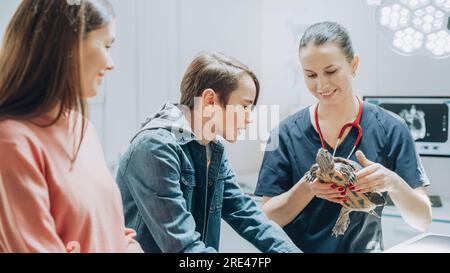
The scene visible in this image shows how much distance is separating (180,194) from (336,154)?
18.0 inches

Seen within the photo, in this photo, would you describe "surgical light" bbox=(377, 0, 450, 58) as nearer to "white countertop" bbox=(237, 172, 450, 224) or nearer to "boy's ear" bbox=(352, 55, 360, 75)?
"boy's ear" bbox=(352, 55, 360, 75)

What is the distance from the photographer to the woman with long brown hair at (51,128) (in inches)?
30.4

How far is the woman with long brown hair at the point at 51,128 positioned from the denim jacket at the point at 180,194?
87 mm

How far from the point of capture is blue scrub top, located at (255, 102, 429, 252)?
1241mm

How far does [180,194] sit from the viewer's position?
0.96 m

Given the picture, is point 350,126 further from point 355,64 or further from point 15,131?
point 15,131

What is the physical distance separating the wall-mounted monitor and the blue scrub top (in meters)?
0.23

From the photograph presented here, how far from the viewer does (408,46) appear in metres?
1.38

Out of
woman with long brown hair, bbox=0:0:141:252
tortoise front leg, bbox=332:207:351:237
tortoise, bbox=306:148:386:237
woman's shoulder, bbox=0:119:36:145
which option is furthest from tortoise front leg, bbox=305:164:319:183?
woman's shoulder, bbox=0:119:36:145

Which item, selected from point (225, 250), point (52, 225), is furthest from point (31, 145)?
point (225, 250)

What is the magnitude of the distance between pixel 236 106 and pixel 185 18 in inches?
11.8

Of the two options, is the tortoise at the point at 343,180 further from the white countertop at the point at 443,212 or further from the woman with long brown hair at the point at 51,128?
the woman with long brown hair at the point at 51,128

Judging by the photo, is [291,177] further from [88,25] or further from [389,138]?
[88,25]

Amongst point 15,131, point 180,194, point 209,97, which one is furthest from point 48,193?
point 209,97
